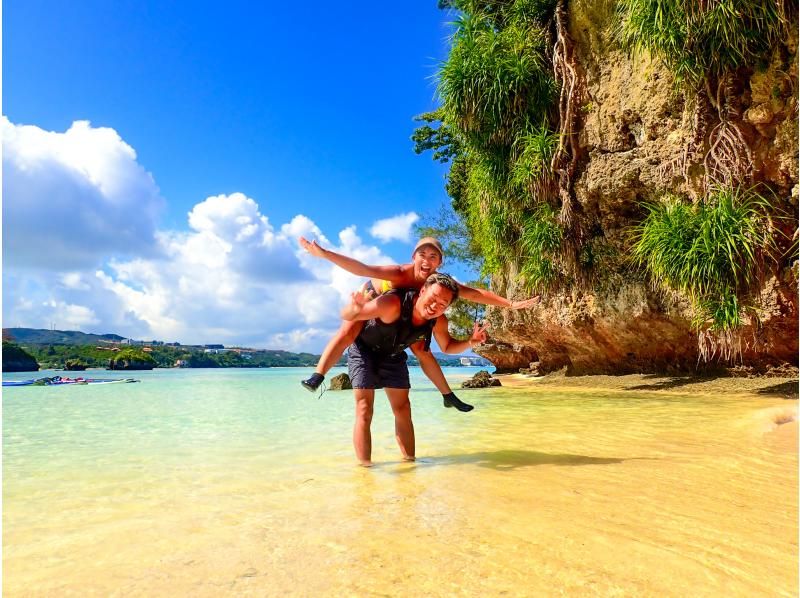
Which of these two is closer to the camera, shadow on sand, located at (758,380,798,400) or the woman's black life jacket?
the woman's black life jacket

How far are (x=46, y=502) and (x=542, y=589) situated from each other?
265cm

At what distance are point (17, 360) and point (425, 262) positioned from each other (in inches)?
2344

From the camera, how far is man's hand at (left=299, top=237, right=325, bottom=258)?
336 centimetres

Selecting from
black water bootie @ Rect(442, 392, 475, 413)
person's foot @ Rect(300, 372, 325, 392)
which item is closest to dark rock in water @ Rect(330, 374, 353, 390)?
black water bootie @ Rect(442, 392, 475, 413)

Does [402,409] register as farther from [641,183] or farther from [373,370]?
[641,183]

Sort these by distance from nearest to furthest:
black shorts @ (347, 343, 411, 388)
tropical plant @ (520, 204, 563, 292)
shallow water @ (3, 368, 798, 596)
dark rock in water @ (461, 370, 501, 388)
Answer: shallow water @ (3, 368, 798, 596) → black shorts @ (347, 343, 411, 388) → tropical plant @ (520, 204, 563, 292) → dark rock in water @ (461, 370, 501, 388)

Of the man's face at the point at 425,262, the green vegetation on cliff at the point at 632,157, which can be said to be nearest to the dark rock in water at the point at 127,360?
the green vegetation on cliff at the point at 632,157

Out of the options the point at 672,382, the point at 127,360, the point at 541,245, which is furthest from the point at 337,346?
the point at 127,360

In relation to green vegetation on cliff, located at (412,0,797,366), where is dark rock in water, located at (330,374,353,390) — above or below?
below

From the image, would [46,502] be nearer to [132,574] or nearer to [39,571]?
[39,571]

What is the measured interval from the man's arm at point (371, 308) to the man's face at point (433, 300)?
0.55 ft

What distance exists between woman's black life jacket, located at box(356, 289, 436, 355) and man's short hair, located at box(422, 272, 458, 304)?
18 cm

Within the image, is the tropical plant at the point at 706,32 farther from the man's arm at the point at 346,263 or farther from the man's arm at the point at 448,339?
the man's arm at the point at 346,263

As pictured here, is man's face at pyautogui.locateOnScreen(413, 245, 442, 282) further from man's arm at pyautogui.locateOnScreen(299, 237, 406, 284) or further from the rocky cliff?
the rocky cliff
